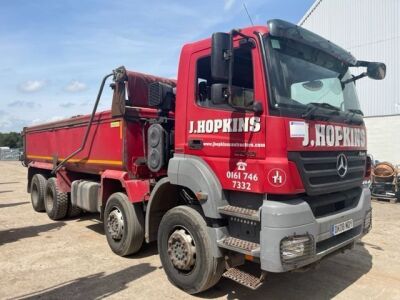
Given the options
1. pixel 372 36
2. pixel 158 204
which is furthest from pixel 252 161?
pixel 372 36

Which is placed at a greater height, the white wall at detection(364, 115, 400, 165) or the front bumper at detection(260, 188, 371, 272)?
the white wall at detection(364, 115, 400, 165)

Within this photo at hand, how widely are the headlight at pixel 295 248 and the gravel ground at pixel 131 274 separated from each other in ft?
3.65

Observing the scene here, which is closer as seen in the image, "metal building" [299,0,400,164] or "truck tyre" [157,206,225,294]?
"truck tyre" [157,206,225,294]

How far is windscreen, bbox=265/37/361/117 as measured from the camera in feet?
12.7

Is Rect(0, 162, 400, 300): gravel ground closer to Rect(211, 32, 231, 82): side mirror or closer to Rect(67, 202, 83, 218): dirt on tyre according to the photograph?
Rect(67, 202, 83, 218): dirt on tyre

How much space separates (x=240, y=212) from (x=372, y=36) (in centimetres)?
1731

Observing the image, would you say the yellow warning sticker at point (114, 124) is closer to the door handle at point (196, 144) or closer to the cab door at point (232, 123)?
the cab door at point (232, 123)

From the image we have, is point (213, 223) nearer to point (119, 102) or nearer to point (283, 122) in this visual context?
point (283, 122)

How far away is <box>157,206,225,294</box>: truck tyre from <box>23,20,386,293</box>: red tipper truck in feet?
0.04

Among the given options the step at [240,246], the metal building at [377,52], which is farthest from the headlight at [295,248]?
the metal building at [377,52]

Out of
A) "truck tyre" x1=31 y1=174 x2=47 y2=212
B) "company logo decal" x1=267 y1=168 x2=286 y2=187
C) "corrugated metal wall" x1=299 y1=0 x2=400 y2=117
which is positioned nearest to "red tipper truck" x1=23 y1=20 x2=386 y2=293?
"company logo decal" x1=267 y1=168 x2=286 y2=187

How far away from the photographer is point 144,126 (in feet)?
19.9

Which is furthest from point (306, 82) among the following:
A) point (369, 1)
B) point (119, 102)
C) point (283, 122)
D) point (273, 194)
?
point (369, 1)

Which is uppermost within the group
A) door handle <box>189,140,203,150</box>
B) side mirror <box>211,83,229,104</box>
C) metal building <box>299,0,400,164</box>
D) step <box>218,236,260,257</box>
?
metal building <box>299,0,400,164</box>
